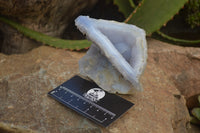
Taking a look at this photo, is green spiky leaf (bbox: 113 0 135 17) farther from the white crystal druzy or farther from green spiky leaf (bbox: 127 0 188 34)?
the white crystal druzy

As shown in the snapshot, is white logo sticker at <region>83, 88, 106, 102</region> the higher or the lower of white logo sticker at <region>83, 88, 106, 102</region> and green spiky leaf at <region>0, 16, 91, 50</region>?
the higher


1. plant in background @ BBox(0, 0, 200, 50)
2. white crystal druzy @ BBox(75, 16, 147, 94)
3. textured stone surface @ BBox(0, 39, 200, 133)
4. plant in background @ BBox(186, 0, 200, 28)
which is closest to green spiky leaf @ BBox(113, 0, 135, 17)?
plant in background @ BBox(0, 0, 200, 50)

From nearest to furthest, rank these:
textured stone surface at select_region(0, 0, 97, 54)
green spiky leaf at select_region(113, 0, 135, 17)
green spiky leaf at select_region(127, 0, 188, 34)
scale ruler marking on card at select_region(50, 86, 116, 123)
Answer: scale ruler marking on card at select_region(50, 86, 116, 123)
textured stone surface at select_region(0, 0, 97, 54)
green spiky leaf at select_region(127, 0, 188, 34)
green spiky leaf at select_region(113, 0, 135, 17)

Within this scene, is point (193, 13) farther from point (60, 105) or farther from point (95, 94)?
point (60, 105)

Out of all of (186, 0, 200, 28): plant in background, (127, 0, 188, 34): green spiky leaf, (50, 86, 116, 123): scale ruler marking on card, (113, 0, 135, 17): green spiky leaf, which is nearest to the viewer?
(50, 86, 116, 123): scale ruler marking on card

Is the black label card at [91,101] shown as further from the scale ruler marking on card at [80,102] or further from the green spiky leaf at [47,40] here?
the green spiky leaf at [47,40]

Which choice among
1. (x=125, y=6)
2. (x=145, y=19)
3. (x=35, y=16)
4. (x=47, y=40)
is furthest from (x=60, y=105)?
(x=125, y=6)

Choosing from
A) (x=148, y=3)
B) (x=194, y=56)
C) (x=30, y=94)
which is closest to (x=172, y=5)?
(x=148, y=3)

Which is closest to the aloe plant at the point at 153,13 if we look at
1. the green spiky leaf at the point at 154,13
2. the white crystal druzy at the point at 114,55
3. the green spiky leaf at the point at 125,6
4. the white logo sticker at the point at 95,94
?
the green spiky leaf at the point at 154,13

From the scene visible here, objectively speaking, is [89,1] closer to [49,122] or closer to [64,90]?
[64,90]
